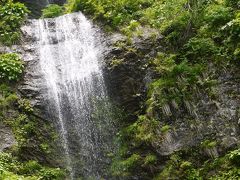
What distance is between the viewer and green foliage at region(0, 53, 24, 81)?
12.3 metres

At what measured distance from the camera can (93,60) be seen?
13.1 m

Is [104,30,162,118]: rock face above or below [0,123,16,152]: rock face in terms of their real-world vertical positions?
above

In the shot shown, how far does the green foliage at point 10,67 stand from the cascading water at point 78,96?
855 mm

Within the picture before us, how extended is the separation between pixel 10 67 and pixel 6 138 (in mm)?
2666

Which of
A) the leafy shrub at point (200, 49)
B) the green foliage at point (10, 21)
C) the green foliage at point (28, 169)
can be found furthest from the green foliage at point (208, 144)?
the green foliage at point (10, 21)

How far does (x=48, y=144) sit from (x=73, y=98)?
5.91 ft

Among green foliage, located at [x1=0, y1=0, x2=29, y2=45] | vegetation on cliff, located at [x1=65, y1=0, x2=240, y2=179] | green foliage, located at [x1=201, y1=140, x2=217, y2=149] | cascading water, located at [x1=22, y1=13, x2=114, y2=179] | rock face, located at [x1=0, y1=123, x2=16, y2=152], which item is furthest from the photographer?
green foliage, located at [x1=0, y1=0, x2=29, y2=45]

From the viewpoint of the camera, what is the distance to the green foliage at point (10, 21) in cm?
1385

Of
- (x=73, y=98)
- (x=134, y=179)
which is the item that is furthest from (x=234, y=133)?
(x=73, y=98)

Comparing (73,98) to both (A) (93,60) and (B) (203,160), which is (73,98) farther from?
(B) (203,160)

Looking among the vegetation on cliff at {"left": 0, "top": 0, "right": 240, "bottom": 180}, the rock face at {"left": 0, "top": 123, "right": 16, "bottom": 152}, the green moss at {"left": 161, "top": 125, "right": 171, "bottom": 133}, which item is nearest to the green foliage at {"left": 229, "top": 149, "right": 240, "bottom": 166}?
the vegetation on cliff at {"left": 0, "top": 0, "right": 240, "bottom": 180}

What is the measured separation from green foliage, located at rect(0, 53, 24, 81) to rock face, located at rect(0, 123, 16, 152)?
1820 millimetres

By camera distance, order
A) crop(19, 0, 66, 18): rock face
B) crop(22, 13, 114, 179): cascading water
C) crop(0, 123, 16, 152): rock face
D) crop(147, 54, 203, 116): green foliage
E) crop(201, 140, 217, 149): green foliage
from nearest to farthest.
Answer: crop(201, 140, 217, 149): green foliage
crop(0, 123, 16, 152): rock face
crop(147, 54, 203, 116): green foliage
crop(22, 13, 114, 179): cascading water
crop(19, 0, 66, 18): rock face

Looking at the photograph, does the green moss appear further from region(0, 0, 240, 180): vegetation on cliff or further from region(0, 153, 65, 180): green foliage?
region(0, 153, 65, 180): green foliage
